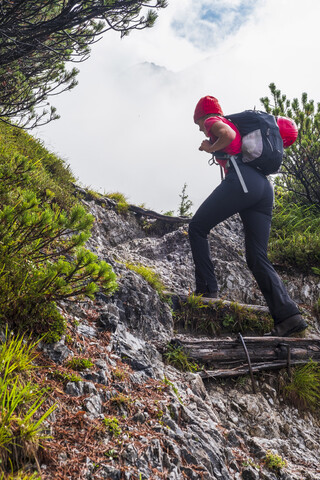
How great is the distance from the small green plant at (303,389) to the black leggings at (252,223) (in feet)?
2.45

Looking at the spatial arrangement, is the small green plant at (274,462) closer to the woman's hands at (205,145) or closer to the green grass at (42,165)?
the woman's hands at (205,145)

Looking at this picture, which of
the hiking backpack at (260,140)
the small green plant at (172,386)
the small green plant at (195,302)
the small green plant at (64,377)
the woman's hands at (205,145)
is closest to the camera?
the small green plant at (64,377)

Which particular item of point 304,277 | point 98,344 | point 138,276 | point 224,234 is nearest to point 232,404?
point 98,344

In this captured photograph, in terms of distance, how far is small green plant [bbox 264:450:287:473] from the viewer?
2705 mm

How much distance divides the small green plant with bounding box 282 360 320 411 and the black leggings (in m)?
0.75

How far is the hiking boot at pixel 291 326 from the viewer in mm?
4285

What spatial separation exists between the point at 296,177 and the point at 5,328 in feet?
28.1

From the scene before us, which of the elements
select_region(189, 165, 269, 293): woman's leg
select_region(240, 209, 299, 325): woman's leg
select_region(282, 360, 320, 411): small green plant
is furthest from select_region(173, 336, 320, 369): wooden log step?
select_region(189, 165, 269, 293): woman's leg

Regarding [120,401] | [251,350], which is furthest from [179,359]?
[120,401]

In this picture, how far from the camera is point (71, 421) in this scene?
2070mm

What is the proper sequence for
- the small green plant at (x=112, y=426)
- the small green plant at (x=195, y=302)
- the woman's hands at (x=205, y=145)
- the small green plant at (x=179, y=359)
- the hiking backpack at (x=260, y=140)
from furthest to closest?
the small green plant at (x=195, y=302) → the woman's hands at (x=205, y=145) → the hiking backpack at (x=260, y=140) → the small green plant at (x=179, y=359) → the small green plant at (x=112, y=426)

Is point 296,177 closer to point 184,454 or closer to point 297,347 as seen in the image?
point 297,347

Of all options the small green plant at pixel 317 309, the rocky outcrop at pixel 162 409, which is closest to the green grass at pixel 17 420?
the rocky outcrop at pixel 162 409

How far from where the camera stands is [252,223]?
4.55 metres
